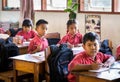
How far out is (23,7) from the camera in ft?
23.1

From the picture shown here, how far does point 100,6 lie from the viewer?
5723 mm

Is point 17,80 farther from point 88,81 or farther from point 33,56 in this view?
point 88,81

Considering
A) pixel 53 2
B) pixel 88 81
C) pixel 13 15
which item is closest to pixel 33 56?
pixel 88 81

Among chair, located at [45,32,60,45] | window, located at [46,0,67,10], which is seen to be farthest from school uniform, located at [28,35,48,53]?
window, located at [46,0,67,10]

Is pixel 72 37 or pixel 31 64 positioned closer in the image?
pixel 31 64

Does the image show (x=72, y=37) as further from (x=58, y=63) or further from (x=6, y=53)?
(x=58, y=63)

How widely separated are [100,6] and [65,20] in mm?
925

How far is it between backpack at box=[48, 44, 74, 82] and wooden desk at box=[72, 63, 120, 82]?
2.24ft

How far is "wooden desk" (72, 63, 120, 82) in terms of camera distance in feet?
8.04

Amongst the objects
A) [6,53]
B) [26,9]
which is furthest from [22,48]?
[26,9]

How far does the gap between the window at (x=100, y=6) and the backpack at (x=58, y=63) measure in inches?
89.8

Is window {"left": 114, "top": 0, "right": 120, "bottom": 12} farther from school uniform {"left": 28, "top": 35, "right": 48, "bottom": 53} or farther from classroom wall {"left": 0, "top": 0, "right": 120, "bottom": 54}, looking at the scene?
school uniform {"left": 28, "top": 35, "right": 48, "bottom": 53}

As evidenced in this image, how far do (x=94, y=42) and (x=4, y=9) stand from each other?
214 inches

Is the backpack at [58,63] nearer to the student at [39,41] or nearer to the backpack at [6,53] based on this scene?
the student at [39,41]
